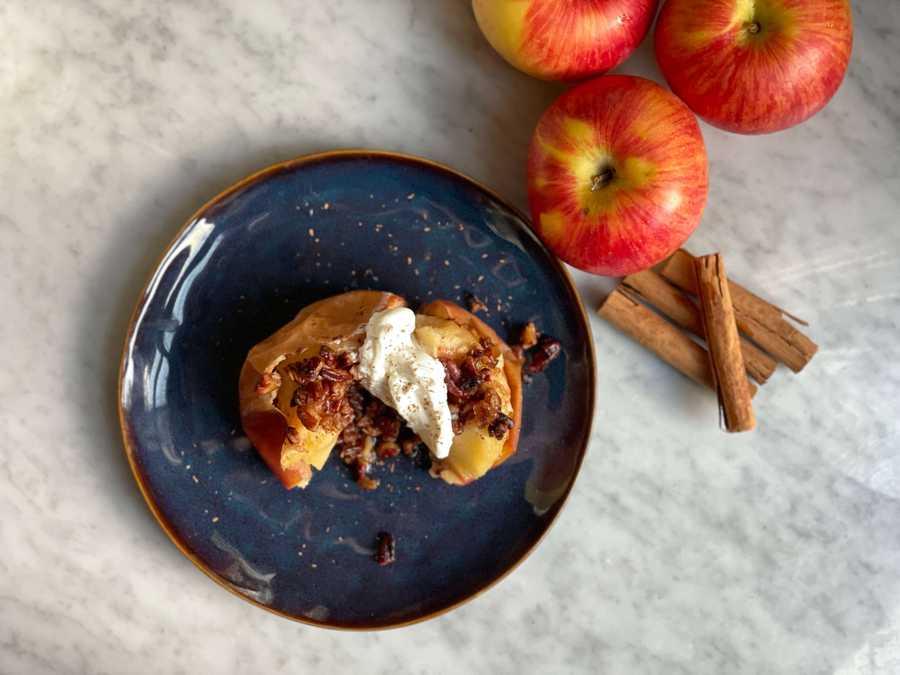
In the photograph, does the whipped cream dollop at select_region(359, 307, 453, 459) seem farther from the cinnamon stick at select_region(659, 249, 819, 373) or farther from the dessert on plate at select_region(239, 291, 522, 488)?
the cinnamon stick at select_region(659, 249, 819, 373)

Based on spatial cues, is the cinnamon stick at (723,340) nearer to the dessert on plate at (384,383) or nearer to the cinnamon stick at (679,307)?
the cinnamon stick at (679,307)

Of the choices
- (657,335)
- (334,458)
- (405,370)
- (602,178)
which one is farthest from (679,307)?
(334,458)

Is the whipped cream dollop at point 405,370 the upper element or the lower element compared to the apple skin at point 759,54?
lower

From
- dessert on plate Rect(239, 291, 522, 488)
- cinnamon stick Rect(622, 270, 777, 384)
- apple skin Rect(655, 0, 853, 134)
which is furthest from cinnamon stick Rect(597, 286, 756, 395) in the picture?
apple skin Rect(655, 0, 853, 134)

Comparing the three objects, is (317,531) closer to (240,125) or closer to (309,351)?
(309,351)

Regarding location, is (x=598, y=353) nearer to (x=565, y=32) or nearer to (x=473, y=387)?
(x=473, y=387)

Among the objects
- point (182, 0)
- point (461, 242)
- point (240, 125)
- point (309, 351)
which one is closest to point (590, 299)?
point (461, 242)

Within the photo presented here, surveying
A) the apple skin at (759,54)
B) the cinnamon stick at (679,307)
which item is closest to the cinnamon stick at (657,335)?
the cinnamon stick at (679,307)
